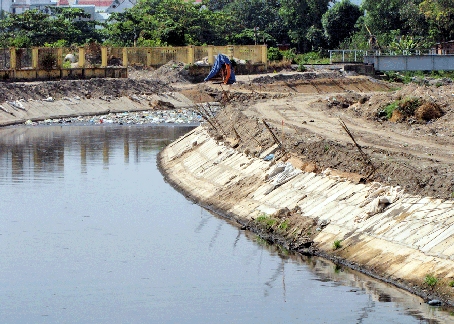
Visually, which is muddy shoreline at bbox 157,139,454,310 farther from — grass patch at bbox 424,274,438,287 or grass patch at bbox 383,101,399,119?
grass patch at bbox 383,101,399,119

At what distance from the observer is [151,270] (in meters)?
19.7

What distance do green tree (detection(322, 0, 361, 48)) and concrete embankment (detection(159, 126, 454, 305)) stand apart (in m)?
69.9

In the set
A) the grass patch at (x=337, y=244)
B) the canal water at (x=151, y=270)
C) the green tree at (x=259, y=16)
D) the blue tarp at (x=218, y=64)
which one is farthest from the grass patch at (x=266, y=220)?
the green tree at (x=259, y=16)

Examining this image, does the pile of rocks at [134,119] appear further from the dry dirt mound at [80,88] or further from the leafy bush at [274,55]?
the leafy bush at [274,55]

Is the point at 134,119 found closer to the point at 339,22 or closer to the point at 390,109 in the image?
the point at 390,109

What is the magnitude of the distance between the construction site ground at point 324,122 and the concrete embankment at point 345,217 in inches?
23.2

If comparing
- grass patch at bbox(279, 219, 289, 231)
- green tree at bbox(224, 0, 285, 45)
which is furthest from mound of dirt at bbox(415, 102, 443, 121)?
green tree at bbox(224, 0, 285, 45)

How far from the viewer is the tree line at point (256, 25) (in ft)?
287

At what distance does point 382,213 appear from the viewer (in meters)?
20.2

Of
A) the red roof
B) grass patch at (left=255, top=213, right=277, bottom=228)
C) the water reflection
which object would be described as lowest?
grass patch at (left=255, top=213, right=277, bottom=228)

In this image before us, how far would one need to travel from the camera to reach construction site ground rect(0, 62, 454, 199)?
23.2m

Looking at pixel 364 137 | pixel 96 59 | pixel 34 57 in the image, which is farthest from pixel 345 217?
pixel 96 59

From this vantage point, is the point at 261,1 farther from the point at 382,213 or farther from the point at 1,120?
the point at 382,213

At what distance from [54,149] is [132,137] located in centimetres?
627
